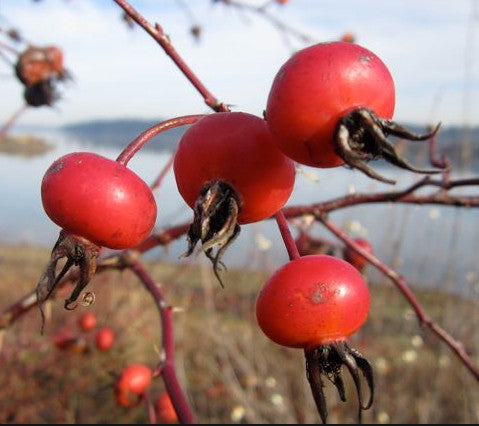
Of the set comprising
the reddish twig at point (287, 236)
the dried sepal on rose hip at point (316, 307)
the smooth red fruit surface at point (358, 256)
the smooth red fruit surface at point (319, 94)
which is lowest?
the smooth red fruit surface at point (358, 256)

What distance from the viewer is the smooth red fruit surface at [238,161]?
1.83 feet

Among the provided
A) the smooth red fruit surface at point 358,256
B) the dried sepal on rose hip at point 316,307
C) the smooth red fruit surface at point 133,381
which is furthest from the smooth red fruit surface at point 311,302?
the smooth red fruit surface at point 133,381

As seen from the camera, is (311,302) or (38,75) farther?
(38,75)

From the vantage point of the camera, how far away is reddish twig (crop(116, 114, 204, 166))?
64 centimetres

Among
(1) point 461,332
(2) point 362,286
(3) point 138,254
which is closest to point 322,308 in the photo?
(2) point 362,286

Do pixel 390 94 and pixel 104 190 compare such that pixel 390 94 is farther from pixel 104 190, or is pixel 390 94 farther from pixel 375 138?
pixel 104 190

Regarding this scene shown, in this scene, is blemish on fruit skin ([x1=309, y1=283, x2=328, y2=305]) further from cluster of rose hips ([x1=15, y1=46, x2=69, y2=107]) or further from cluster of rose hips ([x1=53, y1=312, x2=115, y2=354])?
cluster of rose hips ([x1=53, y1=312, x2=115, y2=354])

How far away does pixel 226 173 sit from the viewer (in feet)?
1.87

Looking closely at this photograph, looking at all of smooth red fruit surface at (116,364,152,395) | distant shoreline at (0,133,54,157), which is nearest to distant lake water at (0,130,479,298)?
smooth red fruit surface at (116,364,152,395)

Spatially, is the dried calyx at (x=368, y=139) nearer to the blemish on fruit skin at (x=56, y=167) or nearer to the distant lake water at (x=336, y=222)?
the distant lake water at (x=336, y=222)

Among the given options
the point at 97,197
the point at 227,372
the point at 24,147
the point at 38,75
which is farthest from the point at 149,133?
the point at 24,147

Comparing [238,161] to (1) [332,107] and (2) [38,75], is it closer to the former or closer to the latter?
(1) [332,107]

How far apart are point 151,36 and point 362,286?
0.40 m

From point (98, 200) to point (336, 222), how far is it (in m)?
5.09
